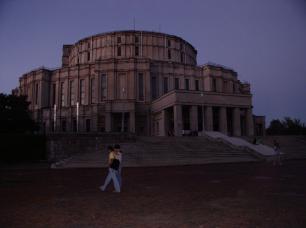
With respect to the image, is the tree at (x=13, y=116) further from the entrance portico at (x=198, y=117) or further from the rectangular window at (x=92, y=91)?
the rectangular window at (x=92, y=91)

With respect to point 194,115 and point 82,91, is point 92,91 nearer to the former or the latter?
point 82,91

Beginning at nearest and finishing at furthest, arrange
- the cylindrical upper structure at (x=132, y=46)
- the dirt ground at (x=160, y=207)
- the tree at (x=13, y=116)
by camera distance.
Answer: the dirt ground at (x=160, y=207) → the tree at (x=13, y=116) → the cylindrical upper structure at (x=132, y=46)

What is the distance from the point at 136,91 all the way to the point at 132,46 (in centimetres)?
1273

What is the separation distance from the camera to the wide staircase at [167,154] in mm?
26938

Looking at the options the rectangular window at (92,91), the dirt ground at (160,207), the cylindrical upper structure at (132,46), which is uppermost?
the cylindrical upper structure at (132,46)

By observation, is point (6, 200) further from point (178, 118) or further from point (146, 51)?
point (146, 51)

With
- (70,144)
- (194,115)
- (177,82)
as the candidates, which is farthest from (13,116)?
(177,82)

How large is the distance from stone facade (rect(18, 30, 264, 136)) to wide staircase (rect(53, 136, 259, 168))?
41.7ft

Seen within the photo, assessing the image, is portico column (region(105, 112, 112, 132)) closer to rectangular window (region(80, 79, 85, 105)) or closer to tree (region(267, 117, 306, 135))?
rectangular window (region(80, 79, 85, 105))

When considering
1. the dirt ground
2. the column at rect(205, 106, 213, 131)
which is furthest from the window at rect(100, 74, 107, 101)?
the dirt ground

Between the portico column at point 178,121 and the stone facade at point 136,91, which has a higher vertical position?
the stone facade at point 136,91

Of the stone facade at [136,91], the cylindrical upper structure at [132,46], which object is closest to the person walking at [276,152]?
the stone facade at [136,91]

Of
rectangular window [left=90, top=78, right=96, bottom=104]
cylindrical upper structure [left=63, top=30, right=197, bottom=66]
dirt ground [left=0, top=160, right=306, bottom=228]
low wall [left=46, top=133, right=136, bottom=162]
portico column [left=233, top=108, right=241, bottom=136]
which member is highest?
cylindrical upper structure [left=63, top=30, right=197, bottom=66]

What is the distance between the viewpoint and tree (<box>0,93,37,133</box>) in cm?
3653
